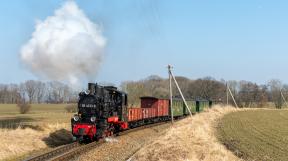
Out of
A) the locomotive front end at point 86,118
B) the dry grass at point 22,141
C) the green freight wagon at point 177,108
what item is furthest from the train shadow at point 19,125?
the green freight wagon at point 177,108

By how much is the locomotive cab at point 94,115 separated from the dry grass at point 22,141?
8.17ft

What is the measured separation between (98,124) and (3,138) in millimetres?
5815

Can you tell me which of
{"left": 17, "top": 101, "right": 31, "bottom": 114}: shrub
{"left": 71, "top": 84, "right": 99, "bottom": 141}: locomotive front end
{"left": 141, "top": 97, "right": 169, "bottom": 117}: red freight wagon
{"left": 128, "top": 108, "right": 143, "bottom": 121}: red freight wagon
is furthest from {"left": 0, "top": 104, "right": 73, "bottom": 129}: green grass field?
{"left": 71, "top": 84, "right": 99, "bottom": 141}: locomotive front end

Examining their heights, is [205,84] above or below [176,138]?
above

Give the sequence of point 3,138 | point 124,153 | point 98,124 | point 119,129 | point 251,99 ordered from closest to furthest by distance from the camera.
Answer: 1. point 124,153
2. point 3,138
3. point 98,124
4. point 119,129
5. point 251,99

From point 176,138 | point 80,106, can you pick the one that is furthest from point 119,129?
point 176,138

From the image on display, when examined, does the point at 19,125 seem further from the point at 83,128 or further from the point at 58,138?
the point at 83,128

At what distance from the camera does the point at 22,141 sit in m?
22.8

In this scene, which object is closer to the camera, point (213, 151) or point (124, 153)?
point (213, 151)

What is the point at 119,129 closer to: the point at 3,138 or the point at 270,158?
the point at 3,138

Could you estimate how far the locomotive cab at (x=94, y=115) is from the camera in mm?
23797

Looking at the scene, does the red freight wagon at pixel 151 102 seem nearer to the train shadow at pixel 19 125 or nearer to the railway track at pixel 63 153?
the train shadow at pixel 19 125

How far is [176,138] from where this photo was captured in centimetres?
1827

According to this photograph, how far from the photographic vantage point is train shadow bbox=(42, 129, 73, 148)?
25380 millimetres
